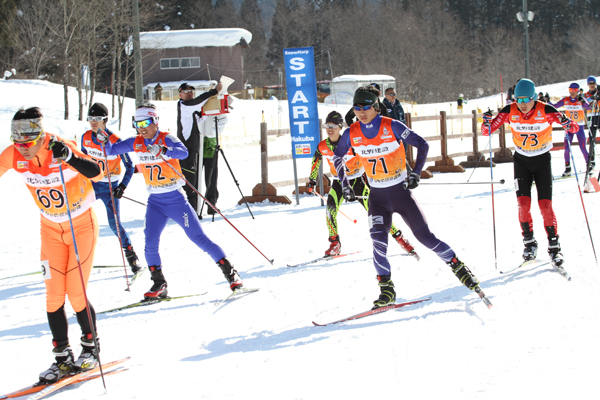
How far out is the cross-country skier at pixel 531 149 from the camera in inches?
218

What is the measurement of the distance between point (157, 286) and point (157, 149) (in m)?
1.35

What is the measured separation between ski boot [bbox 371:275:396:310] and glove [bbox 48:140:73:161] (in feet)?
8.50

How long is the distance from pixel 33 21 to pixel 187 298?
2965 cm

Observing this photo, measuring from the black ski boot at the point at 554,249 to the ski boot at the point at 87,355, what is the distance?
410 centimetres

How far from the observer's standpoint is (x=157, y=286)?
5.31 metres

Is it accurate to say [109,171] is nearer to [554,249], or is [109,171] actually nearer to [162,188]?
[162,188]

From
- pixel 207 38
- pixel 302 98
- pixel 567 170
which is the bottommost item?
pixel 567 170

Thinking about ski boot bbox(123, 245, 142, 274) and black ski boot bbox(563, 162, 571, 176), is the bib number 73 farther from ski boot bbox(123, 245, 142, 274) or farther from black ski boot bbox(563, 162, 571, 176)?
black ski boot bbox(563, 162, 571, 176)

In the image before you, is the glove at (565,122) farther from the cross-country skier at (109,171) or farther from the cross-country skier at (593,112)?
the cross-country skier at (593,112)

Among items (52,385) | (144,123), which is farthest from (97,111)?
(52,385)

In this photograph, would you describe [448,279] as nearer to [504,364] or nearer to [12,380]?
[504,364]

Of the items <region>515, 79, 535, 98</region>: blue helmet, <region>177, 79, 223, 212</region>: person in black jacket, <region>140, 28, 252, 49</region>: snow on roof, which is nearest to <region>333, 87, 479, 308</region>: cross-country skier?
<region>515, 79, 535, 98</region>: blue helmet

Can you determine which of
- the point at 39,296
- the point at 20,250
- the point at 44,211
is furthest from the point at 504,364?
the point at 20,250

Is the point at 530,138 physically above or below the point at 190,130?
below
